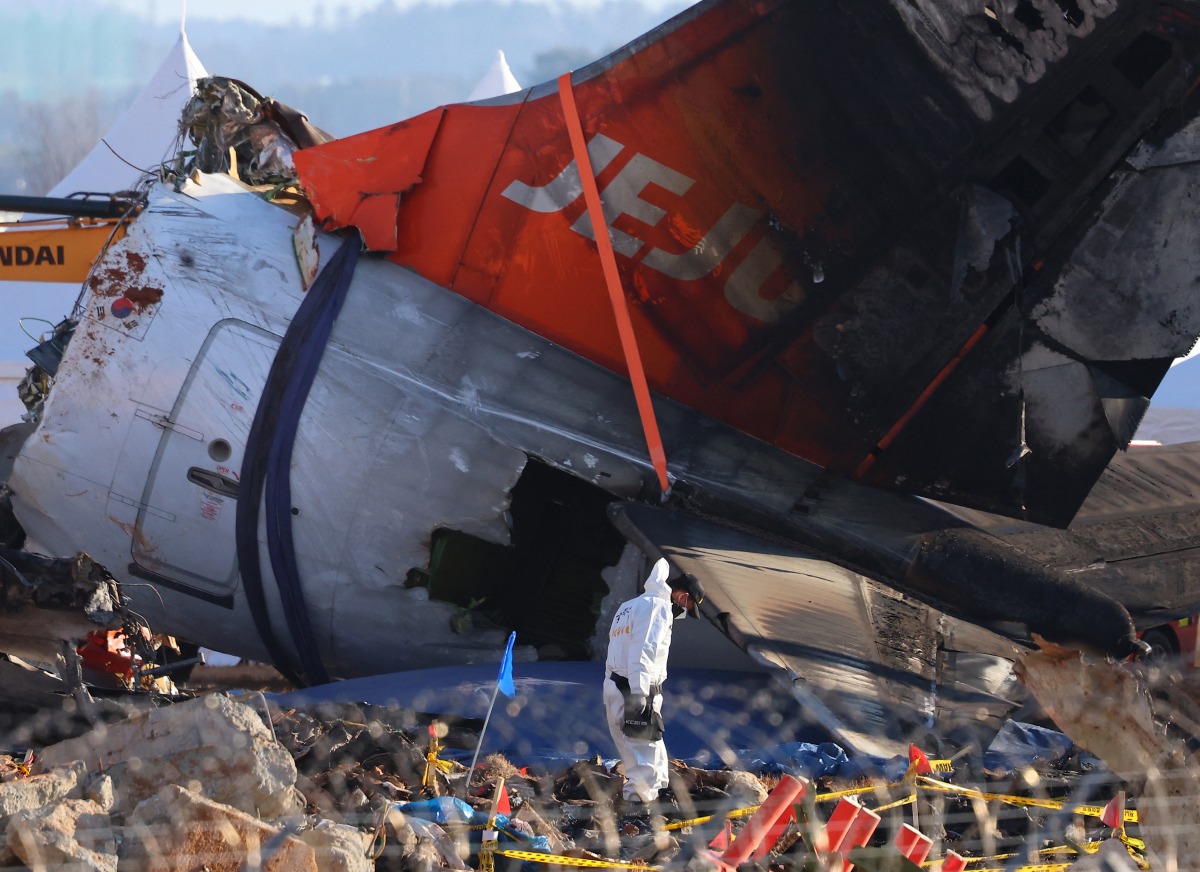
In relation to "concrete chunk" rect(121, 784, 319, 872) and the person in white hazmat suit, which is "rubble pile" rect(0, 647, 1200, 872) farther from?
the person in white hazmat suit

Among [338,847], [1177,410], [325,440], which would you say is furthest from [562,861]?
[1177,410]

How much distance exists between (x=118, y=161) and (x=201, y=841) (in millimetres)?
17848

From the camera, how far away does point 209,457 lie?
7137mm

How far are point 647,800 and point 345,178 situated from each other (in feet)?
14.0

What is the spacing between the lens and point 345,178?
25.0ft

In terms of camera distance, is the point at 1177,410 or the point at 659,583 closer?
the point at 659,583

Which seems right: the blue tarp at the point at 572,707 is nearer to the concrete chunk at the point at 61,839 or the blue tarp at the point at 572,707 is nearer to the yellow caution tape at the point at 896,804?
the yellow caution tape at the point at 896,804

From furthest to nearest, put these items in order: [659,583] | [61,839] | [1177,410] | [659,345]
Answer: [1177,410], [659,345], [659,583], [61,839]

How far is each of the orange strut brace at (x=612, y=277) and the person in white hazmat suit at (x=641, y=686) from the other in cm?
143

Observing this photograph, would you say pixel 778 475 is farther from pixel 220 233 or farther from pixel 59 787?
pixel 59 787

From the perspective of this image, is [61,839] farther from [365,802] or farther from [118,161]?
[118,161]

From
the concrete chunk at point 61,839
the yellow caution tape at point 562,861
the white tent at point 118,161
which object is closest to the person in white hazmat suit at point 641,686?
the yellow caution tape at point 562,861

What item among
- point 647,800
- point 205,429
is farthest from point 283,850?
point 205,429

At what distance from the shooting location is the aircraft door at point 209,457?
7137 millimetres
